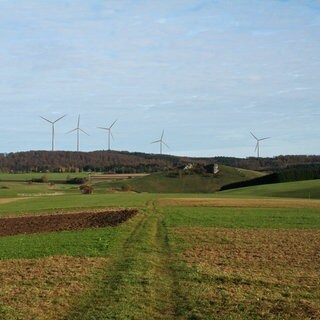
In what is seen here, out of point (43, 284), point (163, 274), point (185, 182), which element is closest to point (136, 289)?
point (163, 274)

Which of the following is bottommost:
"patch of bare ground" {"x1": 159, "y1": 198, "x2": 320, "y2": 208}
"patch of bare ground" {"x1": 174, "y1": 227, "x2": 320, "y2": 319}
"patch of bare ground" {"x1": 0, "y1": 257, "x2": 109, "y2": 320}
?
"patch of bare ground" {"x1": 0, "y1": 257, "x2": 109, "y2": 320}

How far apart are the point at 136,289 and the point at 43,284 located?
2692mm

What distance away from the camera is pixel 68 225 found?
125 ft

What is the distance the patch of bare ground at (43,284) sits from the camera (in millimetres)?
A: 12980

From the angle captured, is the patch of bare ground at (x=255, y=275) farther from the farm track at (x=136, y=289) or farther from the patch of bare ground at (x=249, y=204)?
the patch of bare ground at (x=249, y=204)

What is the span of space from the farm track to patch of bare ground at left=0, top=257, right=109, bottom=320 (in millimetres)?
497

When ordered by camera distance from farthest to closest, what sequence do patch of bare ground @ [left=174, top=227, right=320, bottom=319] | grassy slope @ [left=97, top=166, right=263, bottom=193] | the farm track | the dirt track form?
grassy slope @ [left=97, top=166, right=263, bottom=193] → the dirt track → patch of bare ground @ [left=174, top=227, right=320, bottom=319] → the farm track

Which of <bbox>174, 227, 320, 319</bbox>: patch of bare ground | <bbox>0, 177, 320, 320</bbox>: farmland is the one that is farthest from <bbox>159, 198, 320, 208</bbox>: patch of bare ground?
<bbox>174, 227, 320, 319</bbox>: patch of bare ground

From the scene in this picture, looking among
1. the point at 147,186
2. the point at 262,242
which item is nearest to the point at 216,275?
the point at 262,242

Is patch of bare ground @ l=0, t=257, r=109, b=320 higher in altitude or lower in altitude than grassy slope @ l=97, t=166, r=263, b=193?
lower

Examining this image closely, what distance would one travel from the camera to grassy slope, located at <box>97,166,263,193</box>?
144 meters

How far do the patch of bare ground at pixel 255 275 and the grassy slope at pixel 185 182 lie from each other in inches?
4420

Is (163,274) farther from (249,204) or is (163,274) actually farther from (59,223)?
(249,204)

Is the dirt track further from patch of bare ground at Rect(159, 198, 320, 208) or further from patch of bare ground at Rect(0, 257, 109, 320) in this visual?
patch of bare ground at Rect(159, 198, 320, 208)
